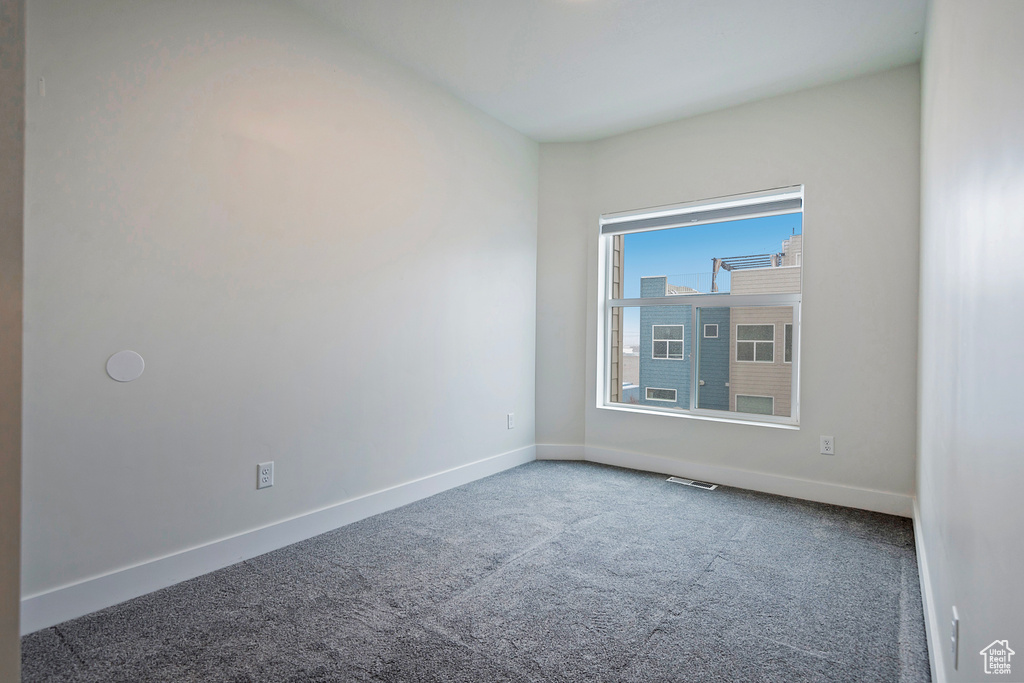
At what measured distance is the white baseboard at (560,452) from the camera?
13.6ft

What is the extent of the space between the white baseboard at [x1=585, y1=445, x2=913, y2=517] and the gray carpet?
0.46ft

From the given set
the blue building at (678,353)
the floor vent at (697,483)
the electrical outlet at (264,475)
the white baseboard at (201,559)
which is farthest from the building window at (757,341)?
the electrical outlet at (264,475)

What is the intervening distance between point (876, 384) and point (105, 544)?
3811 mm

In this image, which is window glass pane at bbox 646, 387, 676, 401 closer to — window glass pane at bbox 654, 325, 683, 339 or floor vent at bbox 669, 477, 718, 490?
window glass pane at bbox 654, 325, 683, 339

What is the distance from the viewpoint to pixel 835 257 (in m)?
3.13

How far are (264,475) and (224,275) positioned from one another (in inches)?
36.5

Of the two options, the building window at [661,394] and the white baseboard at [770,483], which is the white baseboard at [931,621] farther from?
the building window at [661,394]

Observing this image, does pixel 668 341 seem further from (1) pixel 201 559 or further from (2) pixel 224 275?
(1) pixel 201 559

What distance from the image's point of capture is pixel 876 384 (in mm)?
2998

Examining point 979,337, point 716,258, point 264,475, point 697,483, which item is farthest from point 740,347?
point 264,475

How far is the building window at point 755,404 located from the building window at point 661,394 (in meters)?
0.47

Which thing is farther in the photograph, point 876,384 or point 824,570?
point 876,384

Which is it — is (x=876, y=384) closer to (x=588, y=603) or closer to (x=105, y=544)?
(x=588, y=603)

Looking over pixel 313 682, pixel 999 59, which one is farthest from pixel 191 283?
pixel 999 59
